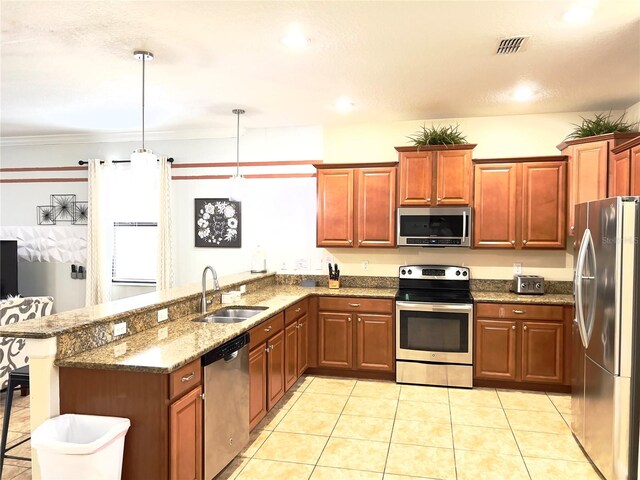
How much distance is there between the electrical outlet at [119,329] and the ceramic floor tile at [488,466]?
2.27m

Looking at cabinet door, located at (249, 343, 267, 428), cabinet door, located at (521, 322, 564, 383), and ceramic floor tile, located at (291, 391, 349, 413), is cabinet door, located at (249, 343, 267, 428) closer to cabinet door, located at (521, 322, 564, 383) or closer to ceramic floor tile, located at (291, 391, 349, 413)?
ceramic floor tile, located at (291, 391, 349, 413)

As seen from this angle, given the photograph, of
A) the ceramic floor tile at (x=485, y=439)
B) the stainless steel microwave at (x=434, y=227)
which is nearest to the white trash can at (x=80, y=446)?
the ceramic floor tile at (x=485, y=439)

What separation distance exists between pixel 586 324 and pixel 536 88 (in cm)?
206

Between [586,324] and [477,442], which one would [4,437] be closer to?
[477,442]

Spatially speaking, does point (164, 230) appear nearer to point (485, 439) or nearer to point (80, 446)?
point (80, 446)

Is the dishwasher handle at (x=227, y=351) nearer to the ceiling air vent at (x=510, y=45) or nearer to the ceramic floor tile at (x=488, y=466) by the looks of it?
the ceramic floor tile at (x=488, y=466)

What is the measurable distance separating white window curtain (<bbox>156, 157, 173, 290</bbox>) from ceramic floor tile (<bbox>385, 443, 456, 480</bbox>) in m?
3.52

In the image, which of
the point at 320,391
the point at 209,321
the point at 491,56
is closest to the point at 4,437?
the point at 209,321

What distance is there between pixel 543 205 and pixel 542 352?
4.68ft

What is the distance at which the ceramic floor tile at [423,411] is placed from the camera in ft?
12.5

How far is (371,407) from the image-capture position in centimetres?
406

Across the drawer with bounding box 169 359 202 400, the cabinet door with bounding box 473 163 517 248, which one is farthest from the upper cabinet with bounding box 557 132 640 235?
the drawer with bounding box 169 359 202 400

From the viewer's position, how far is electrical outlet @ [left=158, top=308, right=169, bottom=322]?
10.6 feet

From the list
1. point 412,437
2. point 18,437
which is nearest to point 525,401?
point 412,437
